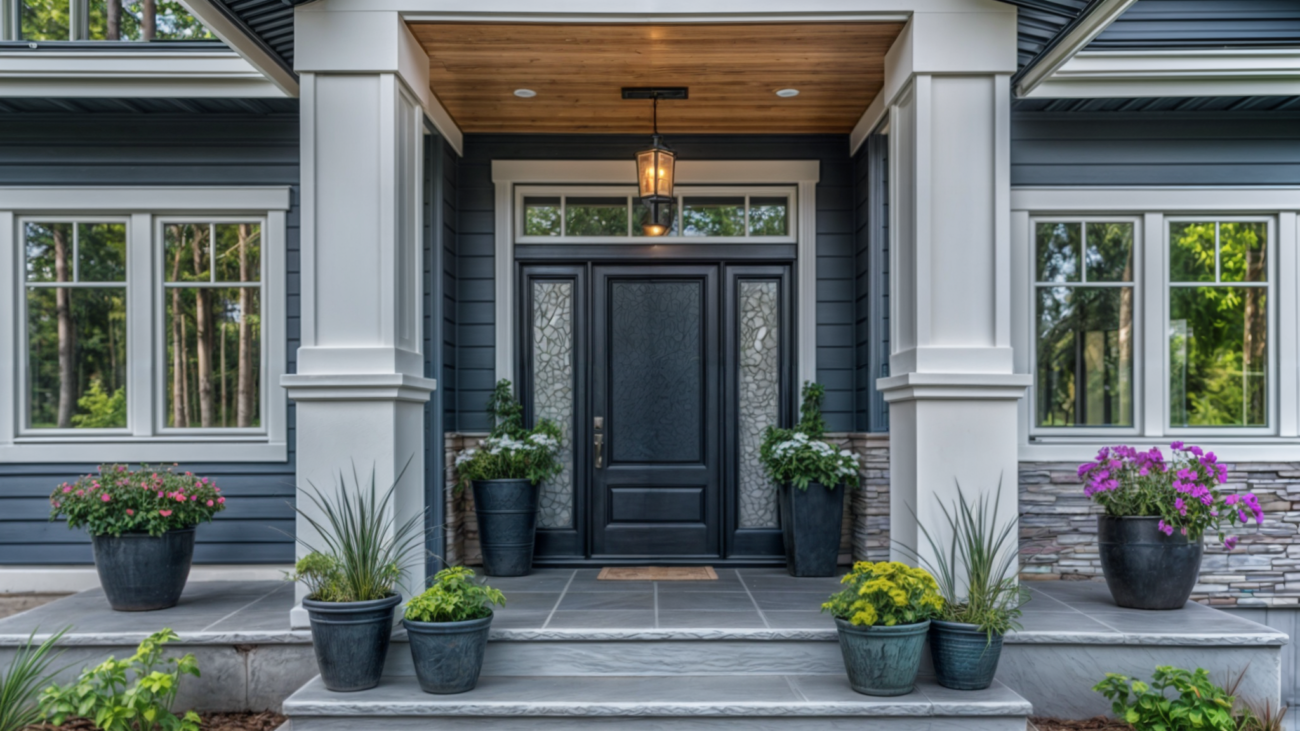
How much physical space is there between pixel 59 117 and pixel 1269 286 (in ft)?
21.9

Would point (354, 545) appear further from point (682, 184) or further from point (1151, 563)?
point (1151, 563)

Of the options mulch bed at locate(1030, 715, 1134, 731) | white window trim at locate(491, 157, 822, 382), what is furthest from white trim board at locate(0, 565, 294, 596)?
mulch bed at locate(1030, 715, 1134, 731)

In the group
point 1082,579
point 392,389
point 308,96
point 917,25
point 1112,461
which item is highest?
point 917,25

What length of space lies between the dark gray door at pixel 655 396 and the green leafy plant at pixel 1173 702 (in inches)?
93.9

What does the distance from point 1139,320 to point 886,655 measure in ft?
9.27

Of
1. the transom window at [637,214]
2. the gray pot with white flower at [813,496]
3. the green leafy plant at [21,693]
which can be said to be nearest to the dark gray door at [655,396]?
the transom window at [637,214]

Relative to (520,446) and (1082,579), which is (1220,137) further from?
(520,446)

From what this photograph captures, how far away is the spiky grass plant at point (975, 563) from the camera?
3385 mm

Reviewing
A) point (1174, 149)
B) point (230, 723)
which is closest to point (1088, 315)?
point (1174, 149)

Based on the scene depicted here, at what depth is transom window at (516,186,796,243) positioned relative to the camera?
17.4 ft

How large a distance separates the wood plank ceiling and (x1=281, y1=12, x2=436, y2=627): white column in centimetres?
47

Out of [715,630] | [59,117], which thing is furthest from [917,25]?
[59,117]

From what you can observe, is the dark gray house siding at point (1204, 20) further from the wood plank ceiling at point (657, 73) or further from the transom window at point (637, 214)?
the transom window at point (637, 214)

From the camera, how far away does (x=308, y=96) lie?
12.1ft
